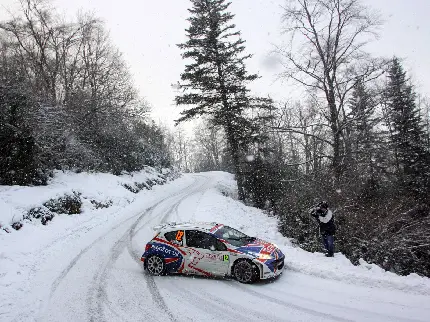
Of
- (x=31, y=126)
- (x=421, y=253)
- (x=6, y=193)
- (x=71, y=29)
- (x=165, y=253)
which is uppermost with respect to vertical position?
(x=71, y=29)

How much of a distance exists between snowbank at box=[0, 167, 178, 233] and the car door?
7.59 m

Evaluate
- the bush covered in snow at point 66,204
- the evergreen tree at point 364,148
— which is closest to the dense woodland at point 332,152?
the evergreen tree at point 364,148

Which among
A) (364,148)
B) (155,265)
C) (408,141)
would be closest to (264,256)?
(155,265)

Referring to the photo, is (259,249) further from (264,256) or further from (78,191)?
(78,191)

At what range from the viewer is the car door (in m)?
9.24

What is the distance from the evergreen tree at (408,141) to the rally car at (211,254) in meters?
18.8

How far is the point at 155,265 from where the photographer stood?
9.85 m

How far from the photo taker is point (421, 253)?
11.9m

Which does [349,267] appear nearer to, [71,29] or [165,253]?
[165,253]

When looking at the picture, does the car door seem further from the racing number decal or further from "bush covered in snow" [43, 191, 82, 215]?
"bush covered in snow" [43, 191, 82, 215]

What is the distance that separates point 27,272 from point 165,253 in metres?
4.19

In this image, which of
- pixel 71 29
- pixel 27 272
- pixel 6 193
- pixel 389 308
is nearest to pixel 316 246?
pixel 389 308

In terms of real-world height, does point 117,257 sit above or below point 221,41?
below

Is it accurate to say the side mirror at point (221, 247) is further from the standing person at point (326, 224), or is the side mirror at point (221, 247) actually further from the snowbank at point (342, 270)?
the standing person at point (326, 224)
